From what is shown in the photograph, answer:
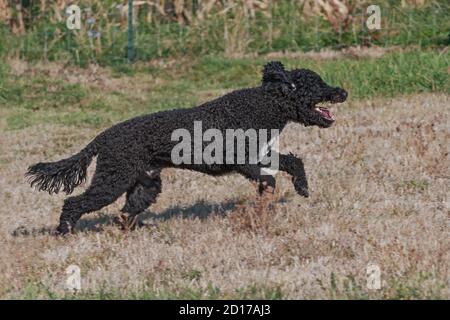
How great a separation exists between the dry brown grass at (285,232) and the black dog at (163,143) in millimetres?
251

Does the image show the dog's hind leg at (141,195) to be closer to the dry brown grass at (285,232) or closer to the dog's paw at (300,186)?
the dry brown grass at (285,232)

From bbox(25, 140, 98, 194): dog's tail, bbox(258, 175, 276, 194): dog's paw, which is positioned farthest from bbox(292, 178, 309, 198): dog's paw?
bbox(25, 140, 98, 194): dog's tail

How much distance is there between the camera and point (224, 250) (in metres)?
6.39

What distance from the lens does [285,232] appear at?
680 centimetres

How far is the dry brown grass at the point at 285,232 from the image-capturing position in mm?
5719

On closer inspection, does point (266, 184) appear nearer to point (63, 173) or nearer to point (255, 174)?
point (255, 174)

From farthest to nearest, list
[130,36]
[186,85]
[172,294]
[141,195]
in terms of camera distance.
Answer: [130,36] → [186,85] → [141,195] → [172,294]

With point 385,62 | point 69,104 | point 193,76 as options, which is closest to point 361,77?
point 385,62

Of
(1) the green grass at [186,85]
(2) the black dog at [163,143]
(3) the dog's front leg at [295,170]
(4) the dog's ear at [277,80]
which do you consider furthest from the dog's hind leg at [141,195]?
(1) the green grass at [186,85]

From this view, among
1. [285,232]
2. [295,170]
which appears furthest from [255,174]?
[285,232]

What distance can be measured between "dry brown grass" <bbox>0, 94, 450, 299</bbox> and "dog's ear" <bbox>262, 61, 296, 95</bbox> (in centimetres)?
80

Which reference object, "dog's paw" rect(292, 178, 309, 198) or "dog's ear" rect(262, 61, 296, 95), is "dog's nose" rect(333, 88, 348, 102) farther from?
"dog's paw" rect(292, 178, 309, 198)

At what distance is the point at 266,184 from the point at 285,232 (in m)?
0.39
